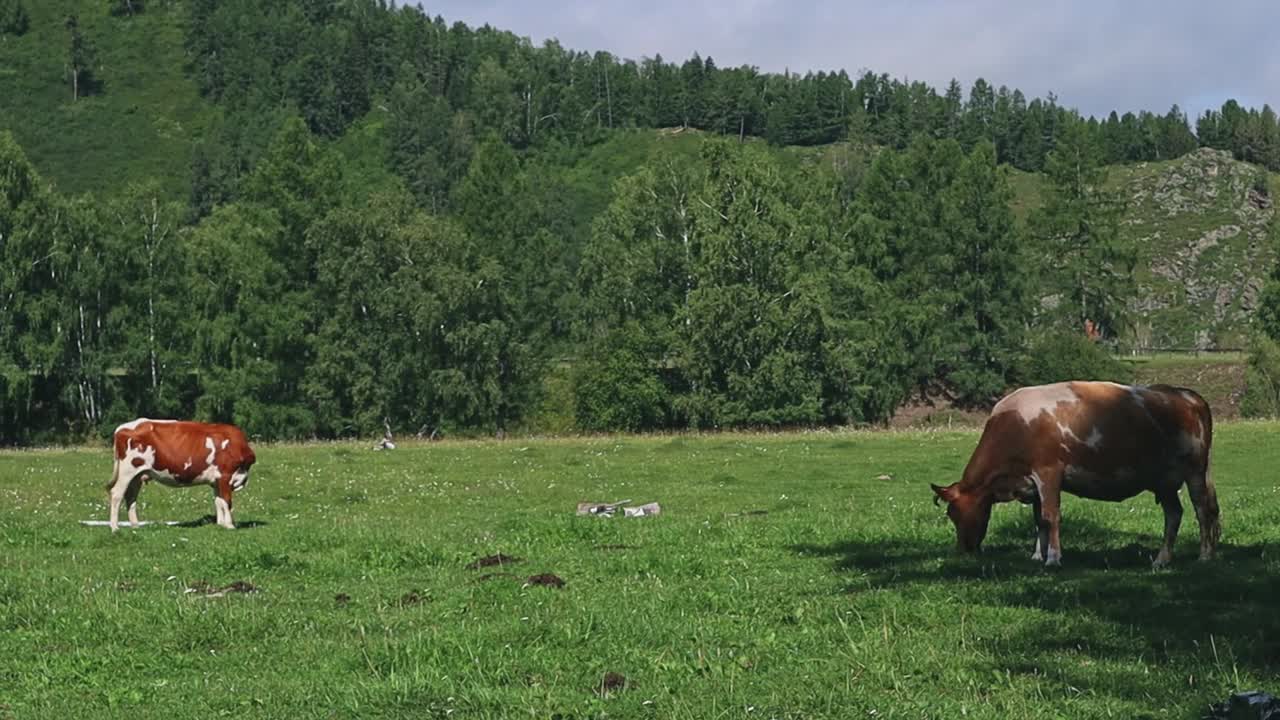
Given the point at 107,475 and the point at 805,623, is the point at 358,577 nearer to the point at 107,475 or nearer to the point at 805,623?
the point at 805,623

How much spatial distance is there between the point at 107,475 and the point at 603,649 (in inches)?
1181

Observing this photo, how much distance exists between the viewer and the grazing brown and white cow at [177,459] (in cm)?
2381

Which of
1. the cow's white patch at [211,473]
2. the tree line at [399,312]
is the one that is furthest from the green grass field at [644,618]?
the tree line at [399,312]

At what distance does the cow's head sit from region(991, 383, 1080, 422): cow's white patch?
122 cm

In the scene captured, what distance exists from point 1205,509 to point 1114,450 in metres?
1.37

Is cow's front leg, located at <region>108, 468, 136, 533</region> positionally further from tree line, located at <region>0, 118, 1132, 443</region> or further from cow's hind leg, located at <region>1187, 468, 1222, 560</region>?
tree line, located at <region>0, 118, 1132, 443</region>

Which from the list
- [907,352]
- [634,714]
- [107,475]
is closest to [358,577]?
[634,714]

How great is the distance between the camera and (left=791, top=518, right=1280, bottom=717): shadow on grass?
400 inches

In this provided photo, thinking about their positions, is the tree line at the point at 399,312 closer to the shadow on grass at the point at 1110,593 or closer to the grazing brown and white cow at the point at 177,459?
the grazing brown and white cow at the point at 177,459

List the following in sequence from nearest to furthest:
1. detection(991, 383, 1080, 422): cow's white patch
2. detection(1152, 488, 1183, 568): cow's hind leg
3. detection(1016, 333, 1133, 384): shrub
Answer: detection(1152, 488, 1183, 568): cow's hind leg → detection(991, 383, 1080, 422): cow's white patch → detection(1016, 333, 1133, 384): shrub

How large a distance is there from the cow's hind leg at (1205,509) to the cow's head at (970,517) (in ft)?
8.17

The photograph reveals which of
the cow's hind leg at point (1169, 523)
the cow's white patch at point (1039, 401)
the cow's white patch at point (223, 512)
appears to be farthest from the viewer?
the cow's white patch at point (223, 512)

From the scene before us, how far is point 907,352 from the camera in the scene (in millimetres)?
87438

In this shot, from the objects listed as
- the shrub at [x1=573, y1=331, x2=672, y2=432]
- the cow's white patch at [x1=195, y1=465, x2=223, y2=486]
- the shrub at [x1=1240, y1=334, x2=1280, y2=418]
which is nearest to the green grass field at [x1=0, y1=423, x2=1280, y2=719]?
the cow's white patch at [x1=195, y1=465, x2=223, y2=486]
